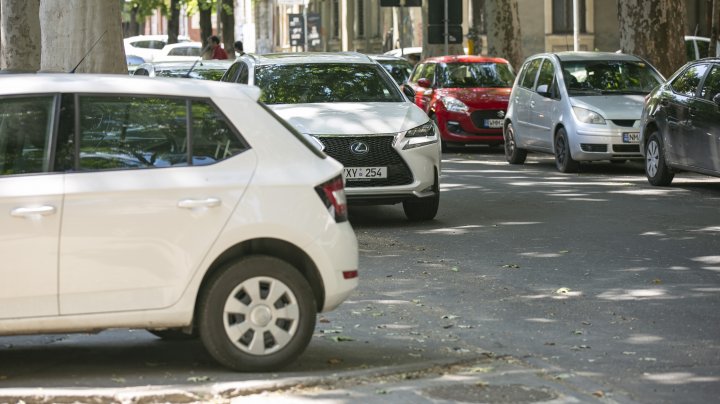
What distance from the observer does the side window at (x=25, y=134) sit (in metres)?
7.76

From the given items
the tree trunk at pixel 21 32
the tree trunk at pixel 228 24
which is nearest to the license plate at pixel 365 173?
the tree trunk at pixel 21 32

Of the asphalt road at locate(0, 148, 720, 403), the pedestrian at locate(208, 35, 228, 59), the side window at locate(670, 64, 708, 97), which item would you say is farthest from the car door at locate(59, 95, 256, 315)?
the pedestrian at locate(208, 35, 228, 59)

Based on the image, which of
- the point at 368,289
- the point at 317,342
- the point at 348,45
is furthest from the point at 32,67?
the point at 348,45

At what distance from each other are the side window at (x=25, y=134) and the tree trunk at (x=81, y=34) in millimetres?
9991

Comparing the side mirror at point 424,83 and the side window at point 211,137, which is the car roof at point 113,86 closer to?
the side window at point 211,137

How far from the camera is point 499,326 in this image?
31.2 feet

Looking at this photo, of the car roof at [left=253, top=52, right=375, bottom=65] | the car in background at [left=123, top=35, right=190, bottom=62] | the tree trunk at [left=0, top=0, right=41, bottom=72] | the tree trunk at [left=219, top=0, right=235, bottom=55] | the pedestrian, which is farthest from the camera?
the car in background at [left=123, top=35, right=190, bottom=62]

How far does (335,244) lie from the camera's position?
804 cm

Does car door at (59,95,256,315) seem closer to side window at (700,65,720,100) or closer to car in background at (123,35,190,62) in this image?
side window at (700,65,720,100)

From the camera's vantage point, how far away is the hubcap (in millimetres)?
7871

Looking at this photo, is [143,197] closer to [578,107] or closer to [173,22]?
[578,107]

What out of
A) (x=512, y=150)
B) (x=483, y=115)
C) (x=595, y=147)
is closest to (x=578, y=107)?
(x=595, y=147)

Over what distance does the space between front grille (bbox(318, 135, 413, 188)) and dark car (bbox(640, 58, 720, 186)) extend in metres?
4.13

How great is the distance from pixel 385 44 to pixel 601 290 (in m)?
50.2
